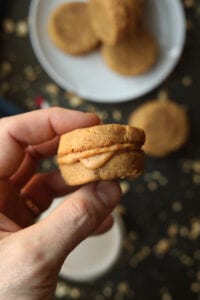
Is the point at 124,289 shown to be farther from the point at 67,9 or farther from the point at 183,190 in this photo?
the point at 67,9

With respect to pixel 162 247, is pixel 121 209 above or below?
above

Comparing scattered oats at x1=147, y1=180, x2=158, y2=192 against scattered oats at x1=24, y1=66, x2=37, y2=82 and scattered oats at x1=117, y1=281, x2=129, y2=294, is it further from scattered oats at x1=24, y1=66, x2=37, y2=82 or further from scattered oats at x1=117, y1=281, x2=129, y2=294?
scattered oats at x1=24, y1=66, x2=37, y2=82

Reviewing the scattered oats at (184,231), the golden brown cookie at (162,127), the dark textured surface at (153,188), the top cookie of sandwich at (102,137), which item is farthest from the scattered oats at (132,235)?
the top cookie of sandwich at (102,137)

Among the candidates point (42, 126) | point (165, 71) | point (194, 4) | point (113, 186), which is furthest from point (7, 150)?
point (194, 4)

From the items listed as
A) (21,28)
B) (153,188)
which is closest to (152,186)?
(153,188)

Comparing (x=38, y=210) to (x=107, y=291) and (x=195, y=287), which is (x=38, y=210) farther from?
(x=195, y=287)

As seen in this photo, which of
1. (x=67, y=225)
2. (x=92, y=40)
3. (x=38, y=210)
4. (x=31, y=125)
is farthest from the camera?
(x=92, y=40)

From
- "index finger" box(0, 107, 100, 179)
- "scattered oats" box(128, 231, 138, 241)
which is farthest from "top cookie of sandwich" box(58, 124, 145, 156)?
"scattered oats" box(128, 231, 138, 241)
